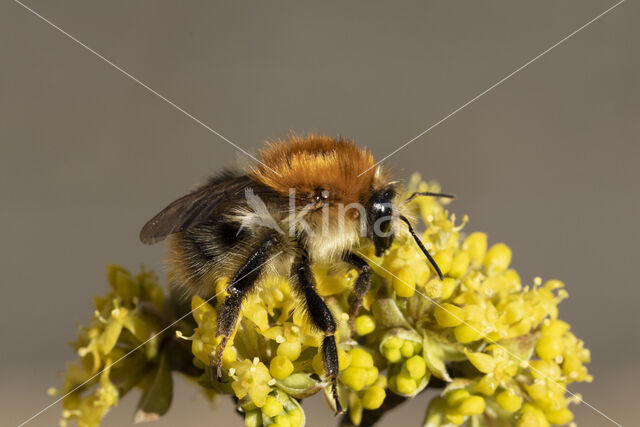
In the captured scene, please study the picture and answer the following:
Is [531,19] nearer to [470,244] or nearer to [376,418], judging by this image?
[470,244]

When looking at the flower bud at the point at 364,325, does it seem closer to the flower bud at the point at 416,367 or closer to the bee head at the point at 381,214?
the flower bud at the point at 416,367

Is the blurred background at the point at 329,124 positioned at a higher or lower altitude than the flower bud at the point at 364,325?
higher

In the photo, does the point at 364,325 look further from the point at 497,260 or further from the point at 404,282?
the point at 497,260

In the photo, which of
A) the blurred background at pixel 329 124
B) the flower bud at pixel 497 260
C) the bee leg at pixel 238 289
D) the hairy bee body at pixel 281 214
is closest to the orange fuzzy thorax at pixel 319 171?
the hairy bee body at pixel 281 214

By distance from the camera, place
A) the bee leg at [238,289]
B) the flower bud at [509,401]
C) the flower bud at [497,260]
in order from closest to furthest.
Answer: the bee leg at [238,289], the flower bud at [509,401], the flower bud at [497,260]

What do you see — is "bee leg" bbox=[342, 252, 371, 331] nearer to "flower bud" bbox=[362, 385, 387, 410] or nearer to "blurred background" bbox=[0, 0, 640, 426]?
"flower bud" bbox=[362, 385, 387, 410]

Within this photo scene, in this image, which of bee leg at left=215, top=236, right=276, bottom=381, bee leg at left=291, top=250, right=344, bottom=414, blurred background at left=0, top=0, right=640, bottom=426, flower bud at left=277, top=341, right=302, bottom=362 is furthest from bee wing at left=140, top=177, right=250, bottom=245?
blurred background at left=0, top=0, right=640, bottom=426
